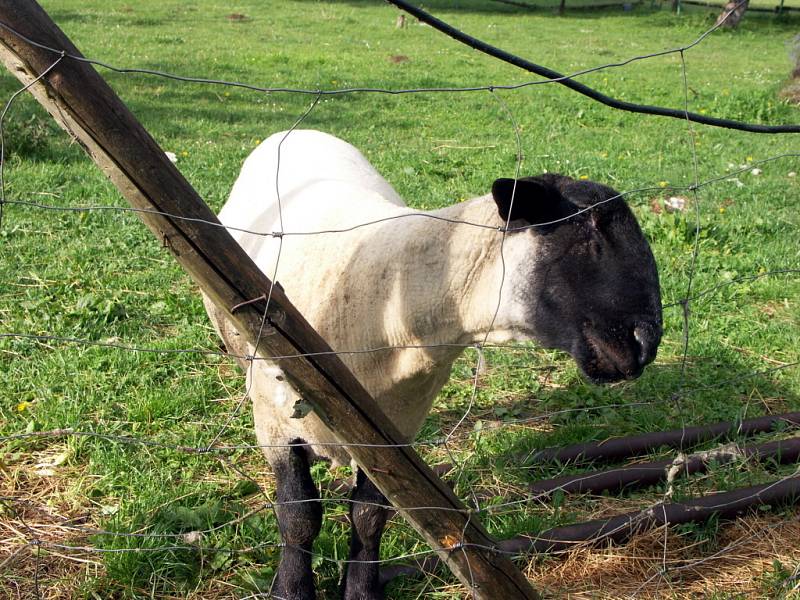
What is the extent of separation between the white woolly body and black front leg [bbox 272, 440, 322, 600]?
89 millimetres

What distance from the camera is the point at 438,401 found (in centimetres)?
422

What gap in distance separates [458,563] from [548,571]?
0.98 meters

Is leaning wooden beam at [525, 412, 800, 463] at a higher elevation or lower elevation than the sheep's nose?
lower

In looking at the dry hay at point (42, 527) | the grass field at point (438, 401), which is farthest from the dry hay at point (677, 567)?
the dry hay at point (42, 527)

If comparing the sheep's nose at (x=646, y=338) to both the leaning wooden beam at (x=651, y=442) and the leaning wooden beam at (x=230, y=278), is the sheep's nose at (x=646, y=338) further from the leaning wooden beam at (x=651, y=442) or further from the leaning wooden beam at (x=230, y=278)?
the leaning wooden beam at (x=651, y=442)

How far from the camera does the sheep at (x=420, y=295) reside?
83.7 inches

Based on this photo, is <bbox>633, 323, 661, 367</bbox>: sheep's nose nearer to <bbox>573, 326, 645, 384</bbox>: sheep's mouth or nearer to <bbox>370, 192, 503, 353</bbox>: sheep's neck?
<bbox>573, 326, 645, 384</bbox>: sheep's mouth

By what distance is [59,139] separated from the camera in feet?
24.7

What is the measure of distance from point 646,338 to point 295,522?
1.45m

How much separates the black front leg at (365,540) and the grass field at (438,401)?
13 cm

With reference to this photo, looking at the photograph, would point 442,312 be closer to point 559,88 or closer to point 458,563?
point 458,563

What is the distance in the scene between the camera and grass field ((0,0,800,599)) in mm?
2994

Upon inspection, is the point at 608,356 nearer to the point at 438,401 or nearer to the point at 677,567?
the point at 677,567

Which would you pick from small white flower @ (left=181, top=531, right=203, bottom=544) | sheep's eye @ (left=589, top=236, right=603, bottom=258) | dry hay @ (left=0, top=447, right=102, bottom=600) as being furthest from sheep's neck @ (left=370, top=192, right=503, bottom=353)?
dry hay @ (left=0, top=447, right=102, bottom=600)
